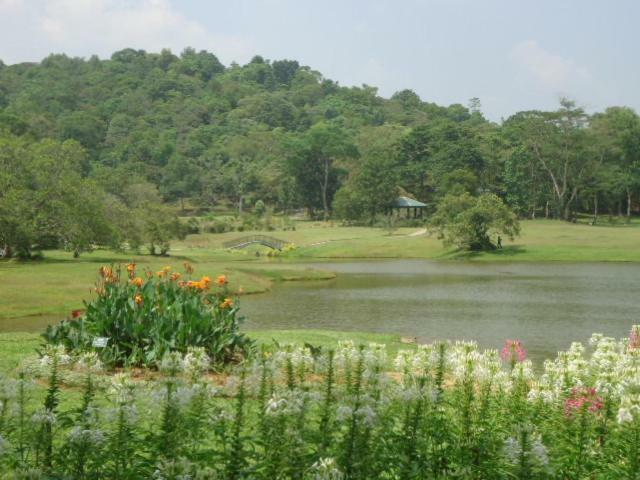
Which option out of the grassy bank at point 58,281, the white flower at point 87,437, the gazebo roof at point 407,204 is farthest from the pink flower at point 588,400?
the gazebo roof at point 407,204

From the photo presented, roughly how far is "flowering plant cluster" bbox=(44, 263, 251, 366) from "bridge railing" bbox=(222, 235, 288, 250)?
181ft

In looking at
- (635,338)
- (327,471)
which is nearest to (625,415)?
(327,471)

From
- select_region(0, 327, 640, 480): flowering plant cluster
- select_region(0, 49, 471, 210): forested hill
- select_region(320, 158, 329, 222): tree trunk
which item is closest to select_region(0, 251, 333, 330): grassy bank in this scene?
select_region(0, 327, 640, 480): flowering plant cluster

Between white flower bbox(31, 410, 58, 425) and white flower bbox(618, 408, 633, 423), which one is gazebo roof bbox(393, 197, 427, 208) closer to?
white flower bbox(618, 408, 633, 423)

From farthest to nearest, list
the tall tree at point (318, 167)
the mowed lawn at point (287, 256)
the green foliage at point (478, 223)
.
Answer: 1. the tall tree at point (318, 167)
2. the green foliage at point (478, 223)
3. the mowed lawn at point (287, 256)

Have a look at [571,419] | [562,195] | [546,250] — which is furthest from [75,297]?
[562,195]

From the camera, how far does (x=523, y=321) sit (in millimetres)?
26281

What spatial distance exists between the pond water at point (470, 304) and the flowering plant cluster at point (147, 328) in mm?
9299

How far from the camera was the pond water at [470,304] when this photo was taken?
79.7 ft

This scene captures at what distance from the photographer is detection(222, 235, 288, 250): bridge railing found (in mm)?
69688

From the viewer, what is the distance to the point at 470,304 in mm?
31578

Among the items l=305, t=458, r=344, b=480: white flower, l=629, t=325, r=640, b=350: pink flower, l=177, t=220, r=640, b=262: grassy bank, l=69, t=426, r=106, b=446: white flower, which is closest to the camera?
l=305, t=458, r=344, b=480: white flower

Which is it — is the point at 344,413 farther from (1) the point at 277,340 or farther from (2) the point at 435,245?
(2) the point at 435,245

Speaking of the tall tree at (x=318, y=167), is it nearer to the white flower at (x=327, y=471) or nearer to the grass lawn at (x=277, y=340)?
the grass lawn at (x=277, y=340)
